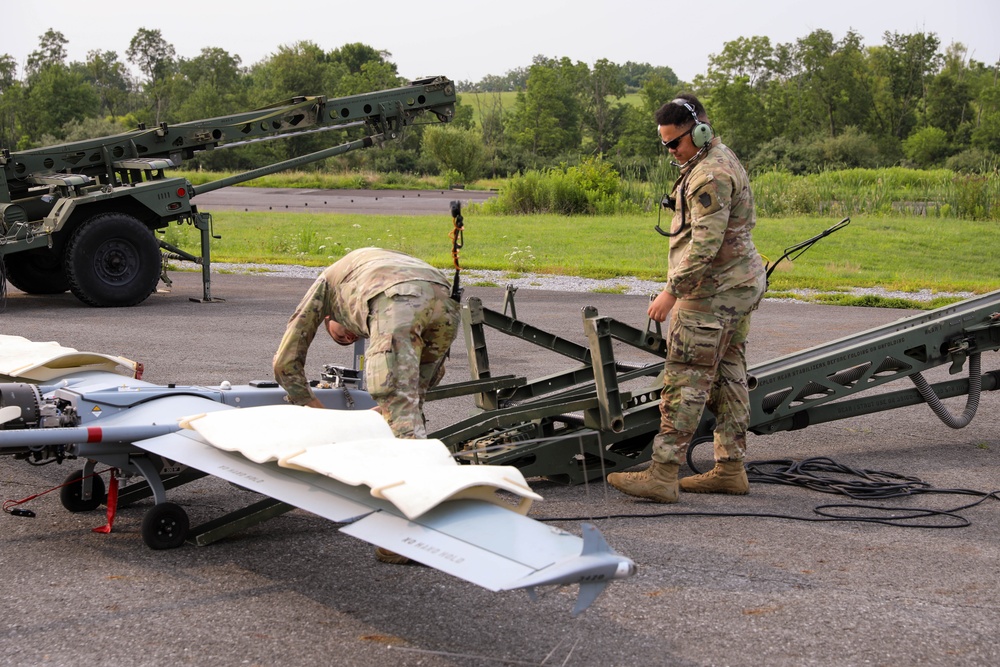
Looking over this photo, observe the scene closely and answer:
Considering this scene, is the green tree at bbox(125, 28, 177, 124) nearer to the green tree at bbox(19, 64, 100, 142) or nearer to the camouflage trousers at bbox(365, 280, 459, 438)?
the green tree at bbox(19, 64, 100, 142)

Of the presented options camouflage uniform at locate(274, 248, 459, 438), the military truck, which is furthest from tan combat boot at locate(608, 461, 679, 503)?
the military truck

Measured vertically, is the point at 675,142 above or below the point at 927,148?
below

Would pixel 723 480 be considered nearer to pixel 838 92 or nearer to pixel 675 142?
pixel 675 142

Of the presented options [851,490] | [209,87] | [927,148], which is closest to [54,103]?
[209,87]

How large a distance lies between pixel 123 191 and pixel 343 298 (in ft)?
30.3

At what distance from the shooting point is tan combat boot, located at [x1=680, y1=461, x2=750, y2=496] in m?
5.97

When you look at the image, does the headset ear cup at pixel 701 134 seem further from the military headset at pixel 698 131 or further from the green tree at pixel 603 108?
the green tree at pixel 603 108

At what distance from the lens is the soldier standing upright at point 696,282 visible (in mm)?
5559

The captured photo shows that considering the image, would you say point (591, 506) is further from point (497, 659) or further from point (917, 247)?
point (917, 247)

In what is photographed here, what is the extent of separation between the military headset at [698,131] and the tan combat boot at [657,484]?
1779mm

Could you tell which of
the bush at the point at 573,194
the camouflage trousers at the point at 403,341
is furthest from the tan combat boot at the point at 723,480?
the bush at the point at 573,194

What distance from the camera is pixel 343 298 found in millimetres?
5449

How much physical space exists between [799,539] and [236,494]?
3.10 metres

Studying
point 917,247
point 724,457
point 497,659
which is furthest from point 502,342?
point 917,247
